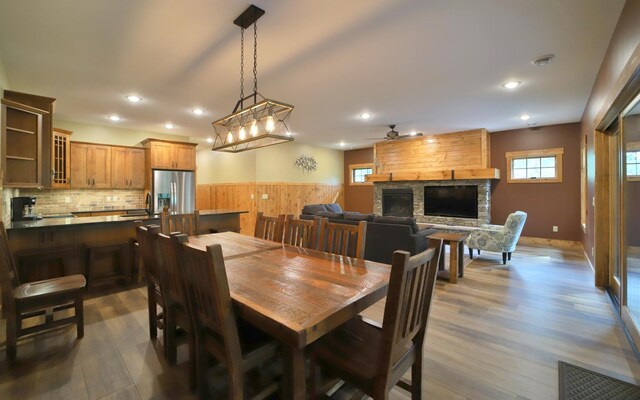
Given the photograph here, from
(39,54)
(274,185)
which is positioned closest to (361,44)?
(39,54)

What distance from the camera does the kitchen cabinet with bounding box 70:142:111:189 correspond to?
5.24m

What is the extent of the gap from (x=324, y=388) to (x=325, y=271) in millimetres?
625

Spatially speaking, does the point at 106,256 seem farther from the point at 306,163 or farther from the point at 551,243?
the point at 551,243

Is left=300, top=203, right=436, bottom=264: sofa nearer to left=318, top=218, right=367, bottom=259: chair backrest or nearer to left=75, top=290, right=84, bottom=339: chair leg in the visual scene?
left=318, top=218, right=367, bottom=259: chair backrest

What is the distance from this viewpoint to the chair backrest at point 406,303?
1.11 metres

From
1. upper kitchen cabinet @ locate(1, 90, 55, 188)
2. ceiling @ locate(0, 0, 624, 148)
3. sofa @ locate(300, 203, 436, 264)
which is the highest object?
ceiling @ locate(0, 0, 624, 148)

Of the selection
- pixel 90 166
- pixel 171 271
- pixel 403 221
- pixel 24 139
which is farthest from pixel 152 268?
pixel 90 166

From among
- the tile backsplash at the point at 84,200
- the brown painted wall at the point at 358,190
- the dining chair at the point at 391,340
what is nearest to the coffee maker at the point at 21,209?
the tile backsplash at the point at 84,200

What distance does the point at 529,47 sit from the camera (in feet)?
9.14

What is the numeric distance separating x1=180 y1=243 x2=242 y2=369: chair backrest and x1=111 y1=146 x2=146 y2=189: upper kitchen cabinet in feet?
17.8

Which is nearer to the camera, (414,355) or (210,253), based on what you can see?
(210,253)

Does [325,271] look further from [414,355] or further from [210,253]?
[210,253]

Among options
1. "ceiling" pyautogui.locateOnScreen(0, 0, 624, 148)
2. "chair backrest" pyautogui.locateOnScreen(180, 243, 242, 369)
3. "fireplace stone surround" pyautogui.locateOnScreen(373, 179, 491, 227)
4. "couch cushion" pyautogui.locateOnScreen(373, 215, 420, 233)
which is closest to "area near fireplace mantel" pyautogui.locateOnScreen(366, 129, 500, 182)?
"fireplace stone surround" pyautogui.locateOnScreen(373, 179, 491, 227)

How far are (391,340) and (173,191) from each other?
5.93m
